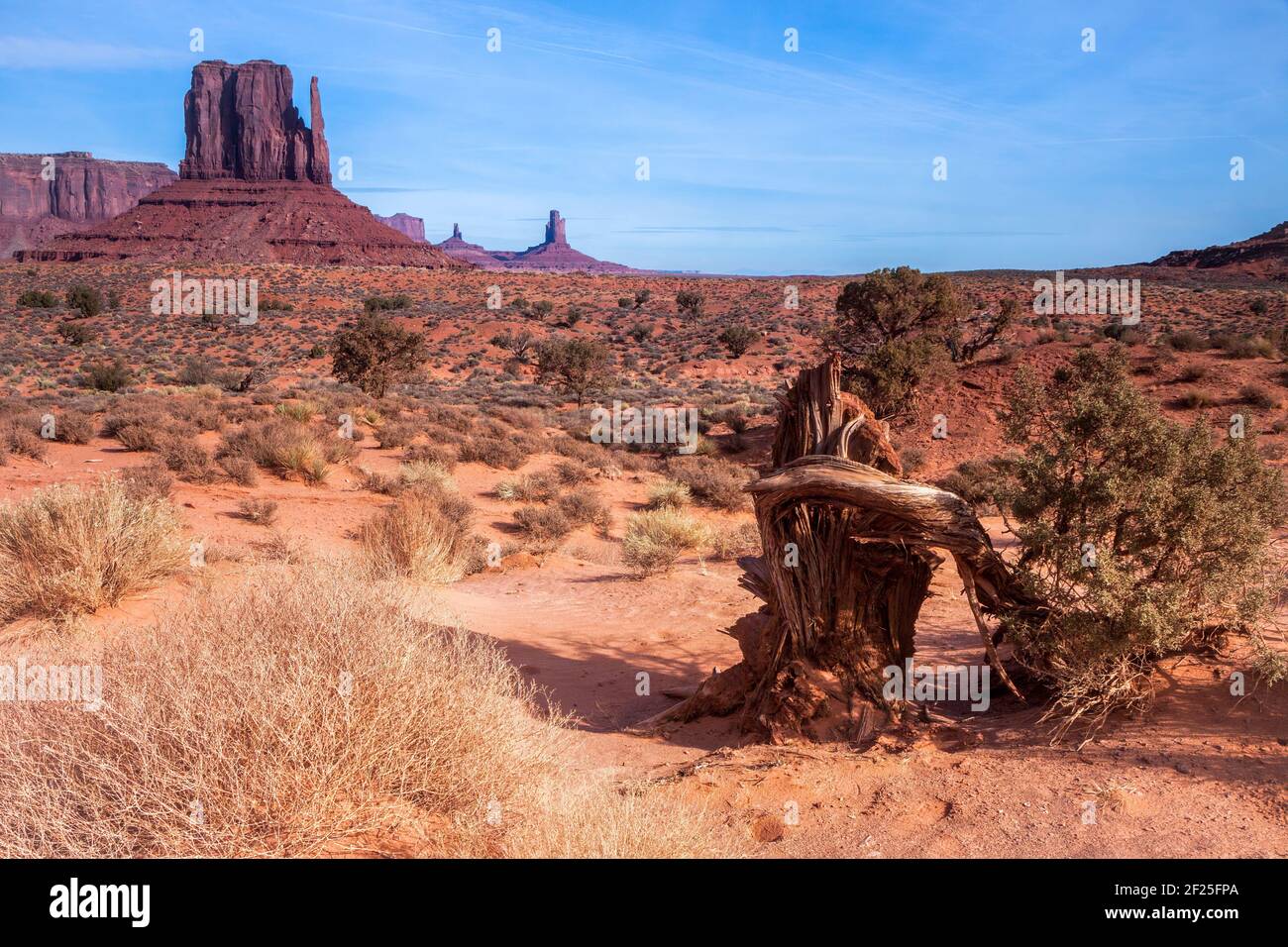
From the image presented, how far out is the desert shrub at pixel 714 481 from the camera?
1577cm

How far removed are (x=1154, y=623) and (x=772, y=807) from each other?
2.42 m

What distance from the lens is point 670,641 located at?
8820 millimetres

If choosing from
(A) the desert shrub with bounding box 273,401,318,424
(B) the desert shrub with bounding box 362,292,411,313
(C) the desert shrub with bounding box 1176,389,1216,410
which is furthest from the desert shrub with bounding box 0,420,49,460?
(B) the desert shrub with bounding box 362,292,411,313

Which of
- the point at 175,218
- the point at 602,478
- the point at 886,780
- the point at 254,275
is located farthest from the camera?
the point at 175,218

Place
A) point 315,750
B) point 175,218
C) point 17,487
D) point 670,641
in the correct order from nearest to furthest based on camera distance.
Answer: point 315,750
point 670,641
point 17,487
point 175,218

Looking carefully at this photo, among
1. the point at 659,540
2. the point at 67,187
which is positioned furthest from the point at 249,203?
the point at 659,540

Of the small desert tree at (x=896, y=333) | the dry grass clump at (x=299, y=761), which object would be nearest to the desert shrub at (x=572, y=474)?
the small desert tree at (x=896, y=333)

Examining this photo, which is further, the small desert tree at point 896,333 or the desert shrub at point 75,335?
the desert shrub at point 75,335

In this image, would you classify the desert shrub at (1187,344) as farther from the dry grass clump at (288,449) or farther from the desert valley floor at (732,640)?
the dry grass clump at (288,449)

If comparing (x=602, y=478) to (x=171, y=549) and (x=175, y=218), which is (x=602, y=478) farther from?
(x=175, y=218)

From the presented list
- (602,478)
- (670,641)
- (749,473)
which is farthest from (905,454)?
(670,641)

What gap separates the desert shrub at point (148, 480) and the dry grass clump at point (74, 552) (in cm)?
330

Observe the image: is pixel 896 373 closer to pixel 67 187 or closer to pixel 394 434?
pixel 394 434
